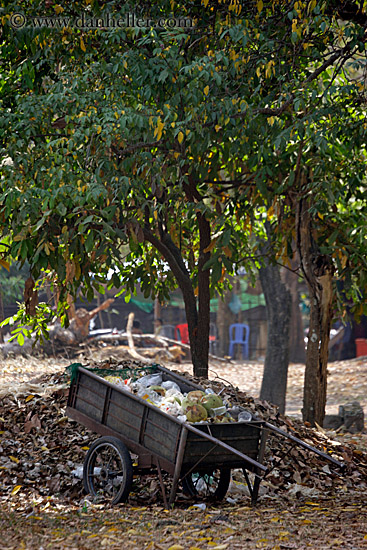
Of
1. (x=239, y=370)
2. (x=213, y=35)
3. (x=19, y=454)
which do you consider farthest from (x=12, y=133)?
(x=239, y=370)

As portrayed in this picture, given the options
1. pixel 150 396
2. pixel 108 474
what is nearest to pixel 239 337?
pixel 150 396

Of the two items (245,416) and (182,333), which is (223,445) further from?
(182,333)

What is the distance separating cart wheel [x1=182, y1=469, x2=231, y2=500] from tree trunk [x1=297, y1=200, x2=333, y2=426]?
2.94 metres

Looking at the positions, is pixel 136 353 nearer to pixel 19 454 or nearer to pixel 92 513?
pixel 19 454

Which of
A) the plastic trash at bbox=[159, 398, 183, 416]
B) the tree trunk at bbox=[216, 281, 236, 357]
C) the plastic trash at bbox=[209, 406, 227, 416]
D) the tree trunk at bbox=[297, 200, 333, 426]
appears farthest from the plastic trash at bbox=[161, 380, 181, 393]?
the tree trunk at bbox=[216, 281, 236, 357]

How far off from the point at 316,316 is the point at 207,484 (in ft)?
11.7

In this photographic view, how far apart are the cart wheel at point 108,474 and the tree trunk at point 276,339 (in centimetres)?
705

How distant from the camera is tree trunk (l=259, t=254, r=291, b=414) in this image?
12.9 m

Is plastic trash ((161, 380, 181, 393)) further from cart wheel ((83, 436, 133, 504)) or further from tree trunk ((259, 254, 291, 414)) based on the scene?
tree trunk ((259, 254, 291, 414))

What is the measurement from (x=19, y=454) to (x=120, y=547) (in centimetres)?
278

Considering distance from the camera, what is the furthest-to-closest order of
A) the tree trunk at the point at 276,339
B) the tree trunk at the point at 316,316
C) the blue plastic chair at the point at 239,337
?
the blue plastic chair at the point at 239,337
the tree trunk at the point at 276,339
the tree trunk at the point at 316,316

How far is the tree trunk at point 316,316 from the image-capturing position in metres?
8.81

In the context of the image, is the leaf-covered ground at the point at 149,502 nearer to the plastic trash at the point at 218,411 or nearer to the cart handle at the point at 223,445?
the cart handle at the point at 223,445

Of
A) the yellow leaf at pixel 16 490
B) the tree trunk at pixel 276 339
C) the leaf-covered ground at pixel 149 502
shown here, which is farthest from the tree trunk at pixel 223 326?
the yellow leaf at pixel 16 490
